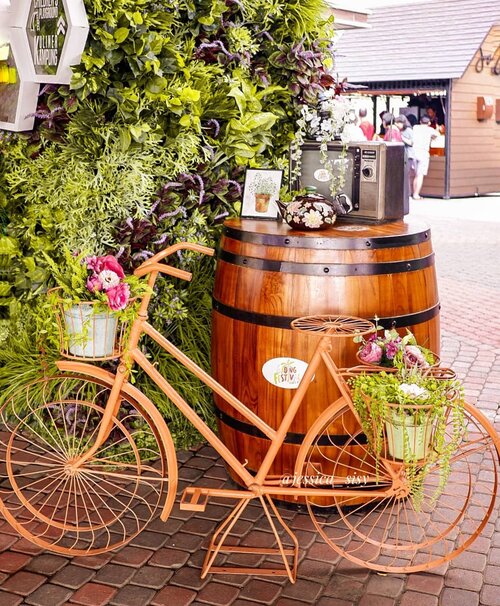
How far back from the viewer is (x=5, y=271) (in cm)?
453

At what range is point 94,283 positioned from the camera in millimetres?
3070

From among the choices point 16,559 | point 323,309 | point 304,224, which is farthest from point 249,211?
point 16,559

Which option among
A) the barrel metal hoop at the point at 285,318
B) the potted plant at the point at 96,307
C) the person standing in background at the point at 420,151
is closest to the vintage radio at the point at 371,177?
the barrel metal hoop at the point at 285,318

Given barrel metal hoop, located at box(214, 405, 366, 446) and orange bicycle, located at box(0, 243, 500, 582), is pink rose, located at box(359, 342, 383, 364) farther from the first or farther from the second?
barrel metal hoop, located at box(214, 405, 366, 446)

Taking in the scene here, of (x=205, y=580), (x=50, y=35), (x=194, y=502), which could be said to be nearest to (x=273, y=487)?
(x=194, y=502)

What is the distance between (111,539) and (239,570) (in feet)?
1.94

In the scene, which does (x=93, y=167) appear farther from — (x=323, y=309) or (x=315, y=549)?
(x=315, y=549)

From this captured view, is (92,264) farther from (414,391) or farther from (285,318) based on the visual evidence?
(414,391)

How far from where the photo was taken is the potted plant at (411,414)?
114 inches

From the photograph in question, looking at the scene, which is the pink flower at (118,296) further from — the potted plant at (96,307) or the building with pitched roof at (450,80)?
the building with pitched roof at (450,80)

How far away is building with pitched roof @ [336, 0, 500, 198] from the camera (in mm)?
18578

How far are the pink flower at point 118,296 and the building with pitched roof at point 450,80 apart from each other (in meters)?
16.0

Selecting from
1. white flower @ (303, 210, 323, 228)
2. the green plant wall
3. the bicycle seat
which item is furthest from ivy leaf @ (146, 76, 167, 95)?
the bicycle seat

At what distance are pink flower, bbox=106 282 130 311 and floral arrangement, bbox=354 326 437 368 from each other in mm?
878
